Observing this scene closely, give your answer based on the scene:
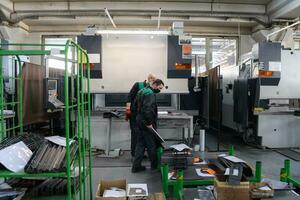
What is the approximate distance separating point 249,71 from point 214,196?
3.83 meters

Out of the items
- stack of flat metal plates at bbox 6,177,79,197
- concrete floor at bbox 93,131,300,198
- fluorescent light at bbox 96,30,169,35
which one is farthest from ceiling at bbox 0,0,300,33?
stack of flat metal plates at bbox 6,177,79,197

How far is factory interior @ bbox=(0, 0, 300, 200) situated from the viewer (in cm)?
265

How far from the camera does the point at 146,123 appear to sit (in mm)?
4219

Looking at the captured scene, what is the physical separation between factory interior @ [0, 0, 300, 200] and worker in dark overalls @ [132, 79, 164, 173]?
2 centimetres

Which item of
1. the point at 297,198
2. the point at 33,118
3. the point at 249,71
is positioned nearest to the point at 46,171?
the point at 297,198

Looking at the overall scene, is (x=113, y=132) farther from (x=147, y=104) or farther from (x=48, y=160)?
(x=48, y=160)

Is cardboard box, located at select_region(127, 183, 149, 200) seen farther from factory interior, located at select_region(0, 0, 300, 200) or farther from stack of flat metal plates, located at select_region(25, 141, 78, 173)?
stack of flat metal plates, located at select_region(25, 141, 78, 173)

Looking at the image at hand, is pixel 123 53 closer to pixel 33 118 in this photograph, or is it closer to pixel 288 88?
pixel 33 118

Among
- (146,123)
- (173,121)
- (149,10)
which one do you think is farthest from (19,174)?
(149,10)

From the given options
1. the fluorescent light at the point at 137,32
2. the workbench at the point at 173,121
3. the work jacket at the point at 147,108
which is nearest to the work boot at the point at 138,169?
the work jacket at the point at 147,108

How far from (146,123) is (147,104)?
292mm

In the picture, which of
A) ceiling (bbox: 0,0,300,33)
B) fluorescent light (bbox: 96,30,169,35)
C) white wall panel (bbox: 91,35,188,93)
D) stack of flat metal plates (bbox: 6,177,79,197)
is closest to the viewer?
stack of flat metal plates (bbox: 6,177,79,197)

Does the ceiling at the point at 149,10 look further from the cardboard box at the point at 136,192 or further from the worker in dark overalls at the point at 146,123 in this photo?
the cardboard box at the point at 136,192

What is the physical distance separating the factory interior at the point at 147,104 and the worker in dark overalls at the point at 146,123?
0.05 ft
